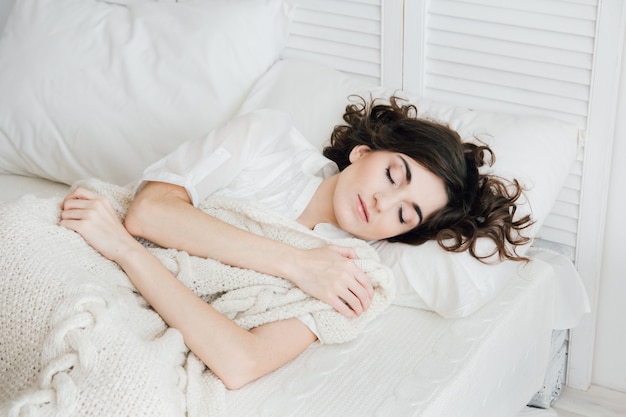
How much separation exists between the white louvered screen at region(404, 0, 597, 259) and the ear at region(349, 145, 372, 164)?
34 cm

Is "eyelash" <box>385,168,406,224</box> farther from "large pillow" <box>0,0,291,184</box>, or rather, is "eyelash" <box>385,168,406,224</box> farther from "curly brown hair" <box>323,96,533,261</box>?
"large pillow" <box>0,0,291,184</box>

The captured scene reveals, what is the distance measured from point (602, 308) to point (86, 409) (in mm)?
1230

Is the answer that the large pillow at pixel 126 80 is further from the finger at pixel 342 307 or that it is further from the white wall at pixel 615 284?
the white wall at pixel 615 284

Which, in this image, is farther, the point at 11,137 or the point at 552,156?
the point at 11,137

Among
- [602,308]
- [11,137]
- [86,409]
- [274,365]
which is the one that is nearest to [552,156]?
[602,308]

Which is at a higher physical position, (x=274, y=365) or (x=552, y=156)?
(x=552, y=156)

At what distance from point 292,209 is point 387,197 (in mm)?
210

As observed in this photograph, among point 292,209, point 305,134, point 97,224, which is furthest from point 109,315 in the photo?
point 305,134

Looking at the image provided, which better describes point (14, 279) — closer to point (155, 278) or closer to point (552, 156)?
point (155, 278)

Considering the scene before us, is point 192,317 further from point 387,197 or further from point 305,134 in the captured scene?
point 305,134

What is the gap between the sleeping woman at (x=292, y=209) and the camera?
1403 millimetres

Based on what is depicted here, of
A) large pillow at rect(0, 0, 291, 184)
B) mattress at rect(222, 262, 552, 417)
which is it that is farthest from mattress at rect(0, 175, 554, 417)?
large pillow at rect(0, 0, 291, 184)

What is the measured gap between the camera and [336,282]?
1438 millimetres

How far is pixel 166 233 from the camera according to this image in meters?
1.53
